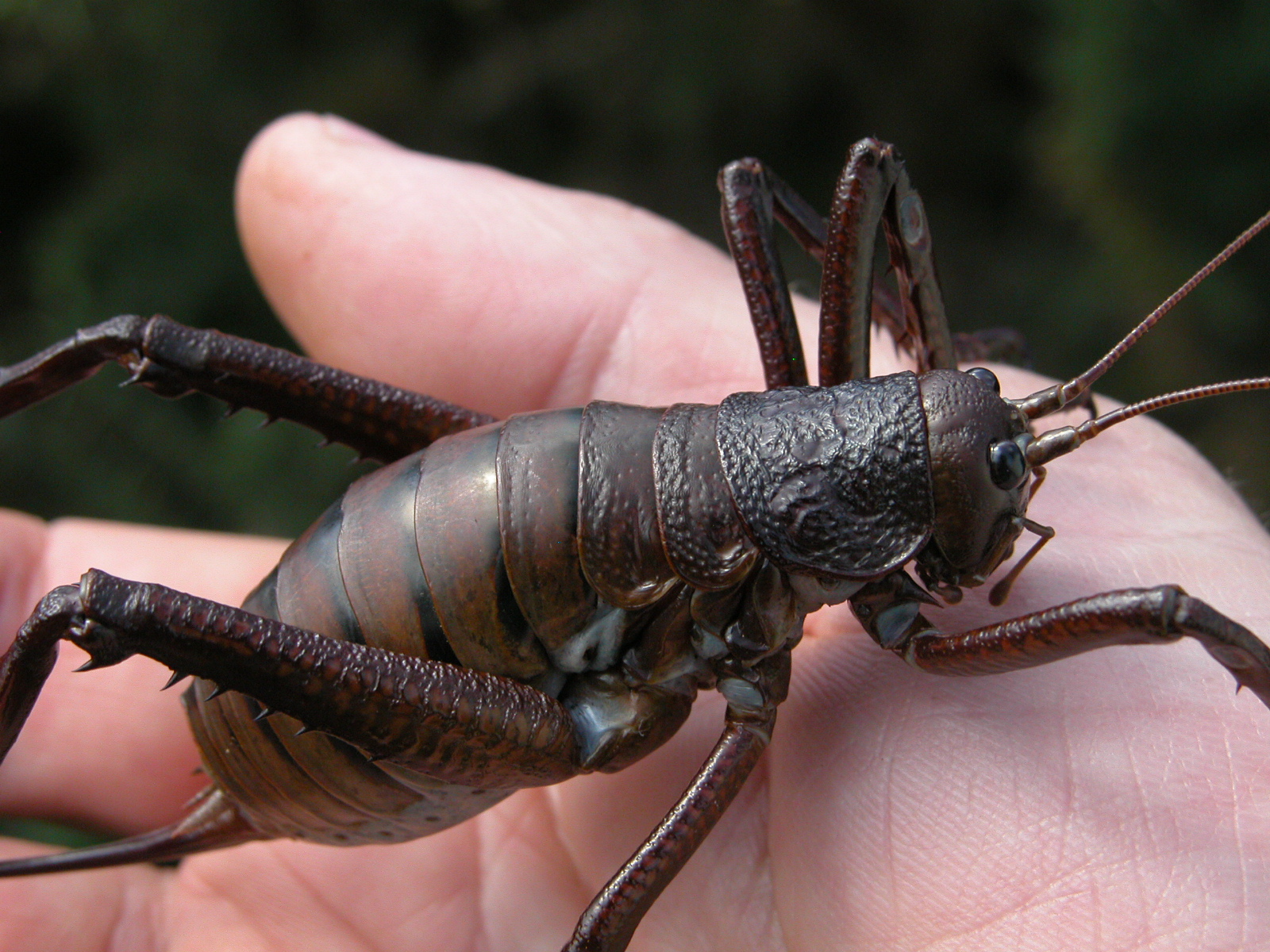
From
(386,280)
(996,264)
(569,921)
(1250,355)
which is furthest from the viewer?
(996,264)

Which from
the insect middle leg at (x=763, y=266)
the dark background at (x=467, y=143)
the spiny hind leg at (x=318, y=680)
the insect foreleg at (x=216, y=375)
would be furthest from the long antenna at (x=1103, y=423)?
the dark background at (x=467, y=143)

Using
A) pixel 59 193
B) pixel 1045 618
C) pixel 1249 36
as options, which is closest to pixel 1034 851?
pixel 1045 618

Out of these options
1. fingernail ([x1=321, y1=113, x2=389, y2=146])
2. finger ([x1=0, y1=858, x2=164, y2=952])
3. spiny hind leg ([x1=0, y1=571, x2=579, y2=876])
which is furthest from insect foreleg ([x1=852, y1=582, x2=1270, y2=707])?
fingernail ([x1=321, y1=113, x2=389, y2=146])

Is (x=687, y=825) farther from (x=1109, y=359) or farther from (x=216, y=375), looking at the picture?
(x=216, y=375)

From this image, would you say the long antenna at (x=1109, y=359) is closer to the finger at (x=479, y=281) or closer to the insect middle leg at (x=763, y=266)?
the insect middle leg at (x=763, y=266)

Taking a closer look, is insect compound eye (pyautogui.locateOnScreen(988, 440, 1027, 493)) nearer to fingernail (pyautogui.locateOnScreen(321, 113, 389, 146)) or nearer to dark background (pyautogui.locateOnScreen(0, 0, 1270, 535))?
fingernail (pyautogui.locateOnScreen(321, 113, 389, 146))

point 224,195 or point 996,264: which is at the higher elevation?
point 224,195

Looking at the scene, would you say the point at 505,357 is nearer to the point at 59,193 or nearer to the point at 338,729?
the point at 338,729

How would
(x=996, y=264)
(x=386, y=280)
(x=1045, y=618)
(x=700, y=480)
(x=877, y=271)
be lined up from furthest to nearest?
(x=996, y=264), (x=386, y=280), (x=877, y=271), (x=700, y=480), (x=1045, y=618)
